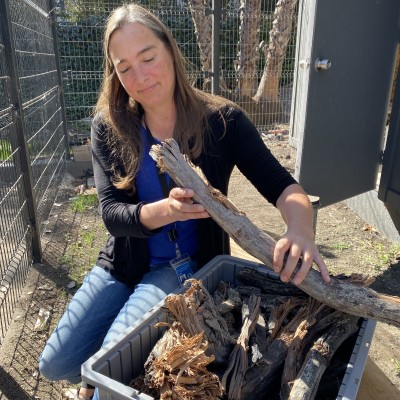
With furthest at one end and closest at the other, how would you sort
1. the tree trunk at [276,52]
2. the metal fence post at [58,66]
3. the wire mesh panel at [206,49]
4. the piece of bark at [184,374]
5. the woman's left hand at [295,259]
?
the tree trunk at [276,52] < the wire mesh panel at [206,49] < the metal fence post at [58,66] < the woman's left hand at [295,259] < the piece of bark at [184,374]

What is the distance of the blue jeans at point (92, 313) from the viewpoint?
Result: 6.20ft

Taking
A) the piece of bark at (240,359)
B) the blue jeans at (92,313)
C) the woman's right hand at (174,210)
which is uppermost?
the woman's right hand at (174,210)

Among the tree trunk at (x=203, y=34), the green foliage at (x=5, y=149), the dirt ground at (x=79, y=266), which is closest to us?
the dirt ground at (x=79, y=266)

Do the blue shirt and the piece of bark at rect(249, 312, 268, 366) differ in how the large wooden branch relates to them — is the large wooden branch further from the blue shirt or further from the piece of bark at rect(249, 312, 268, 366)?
the blue shirt

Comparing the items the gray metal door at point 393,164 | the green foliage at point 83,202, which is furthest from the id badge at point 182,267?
the green foliage at point 83,202

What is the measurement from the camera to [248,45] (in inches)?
330

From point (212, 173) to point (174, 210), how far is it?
0.55 metres

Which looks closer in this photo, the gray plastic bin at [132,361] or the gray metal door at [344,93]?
the gray plastic bin at [132,361]

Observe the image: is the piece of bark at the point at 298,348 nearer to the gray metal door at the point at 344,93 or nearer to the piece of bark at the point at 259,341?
the piece of bark at the point at 259,341

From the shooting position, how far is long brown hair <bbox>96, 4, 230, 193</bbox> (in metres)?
1.90

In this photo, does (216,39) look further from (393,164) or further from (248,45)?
(248,45)

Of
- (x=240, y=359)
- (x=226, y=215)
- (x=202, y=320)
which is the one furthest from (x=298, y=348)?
(x=226, y=215)

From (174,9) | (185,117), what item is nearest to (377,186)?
(185,117)

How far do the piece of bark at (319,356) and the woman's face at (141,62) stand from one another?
118 centimetres
